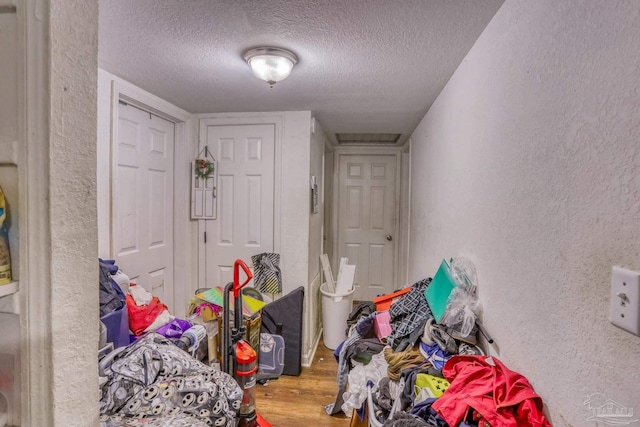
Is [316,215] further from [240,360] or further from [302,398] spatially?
[240,360]

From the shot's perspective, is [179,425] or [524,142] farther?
[179,425]

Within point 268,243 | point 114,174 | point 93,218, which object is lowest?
point 268,243

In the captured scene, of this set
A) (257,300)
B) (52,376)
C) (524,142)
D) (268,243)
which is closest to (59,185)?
(52,376)

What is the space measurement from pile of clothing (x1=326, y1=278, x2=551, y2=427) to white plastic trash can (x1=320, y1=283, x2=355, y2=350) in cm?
80

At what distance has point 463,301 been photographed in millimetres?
1396

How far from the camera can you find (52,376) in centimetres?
57

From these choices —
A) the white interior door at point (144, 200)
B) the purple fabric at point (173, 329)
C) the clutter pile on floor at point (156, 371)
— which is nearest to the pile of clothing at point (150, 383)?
the clutter pile on floor at point (156, 371)

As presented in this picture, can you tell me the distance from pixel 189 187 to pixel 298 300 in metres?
1.36

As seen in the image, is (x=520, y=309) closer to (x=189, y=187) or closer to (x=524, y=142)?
(x=524, y=142)

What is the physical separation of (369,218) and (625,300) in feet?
11.9

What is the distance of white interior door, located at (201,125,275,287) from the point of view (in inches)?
109

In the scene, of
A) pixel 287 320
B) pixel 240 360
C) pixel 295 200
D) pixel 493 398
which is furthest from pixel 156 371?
pixel 295 200

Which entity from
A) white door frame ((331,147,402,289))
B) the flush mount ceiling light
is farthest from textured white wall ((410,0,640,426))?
white door frame ((331,147,402,289))

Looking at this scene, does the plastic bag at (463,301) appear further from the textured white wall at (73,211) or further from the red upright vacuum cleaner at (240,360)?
the textured white wall at (73,211)
